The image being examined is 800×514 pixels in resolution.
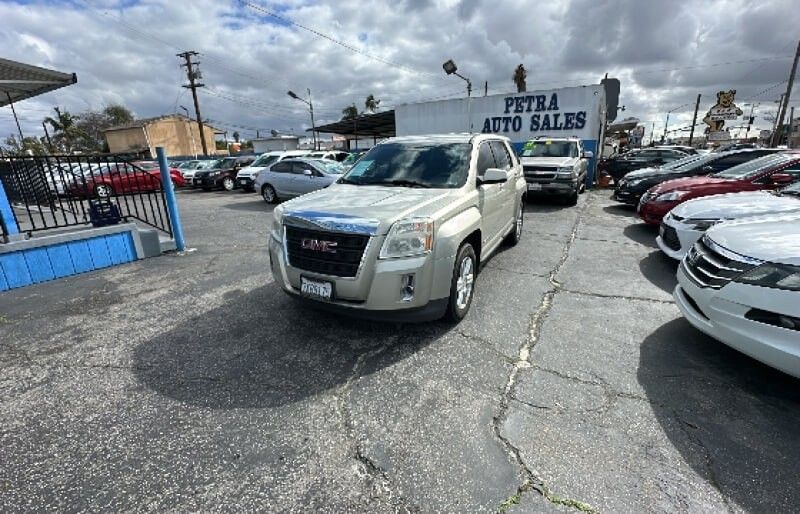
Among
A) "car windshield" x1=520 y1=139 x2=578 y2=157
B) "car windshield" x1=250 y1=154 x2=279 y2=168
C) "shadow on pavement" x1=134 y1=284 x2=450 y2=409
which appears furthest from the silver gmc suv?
"car windshield" x1=250 y1=154 x2=279 y2=168

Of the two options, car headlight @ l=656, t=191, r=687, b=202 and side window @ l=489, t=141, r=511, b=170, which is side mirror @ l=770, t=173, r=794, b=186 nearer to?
car headlight @ l=656, t=191, r=687, b=202

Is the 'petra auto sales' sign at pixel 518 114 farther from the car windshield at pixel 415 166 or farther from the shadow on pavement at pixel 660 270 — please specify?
the car windshield at pixel 415 166

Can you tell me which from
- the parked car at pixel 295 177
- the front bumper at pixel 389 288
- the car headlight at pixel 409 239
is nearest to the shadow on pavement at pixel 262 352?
the front bumper at pixel 389 288

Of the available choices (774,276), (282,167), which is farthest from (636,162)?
(774,276)

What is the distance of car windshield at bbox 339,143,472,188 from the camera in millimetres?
3971

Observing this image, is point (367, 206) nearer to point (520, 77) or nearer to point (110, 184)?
point (110, 184)

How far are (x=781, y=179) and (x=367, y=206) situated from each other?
7.39 m

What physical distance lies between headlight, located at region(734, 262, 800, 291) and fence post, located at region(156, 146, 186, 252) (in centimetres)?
681

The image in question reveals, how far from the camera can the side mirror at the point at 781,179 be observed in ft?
20.4

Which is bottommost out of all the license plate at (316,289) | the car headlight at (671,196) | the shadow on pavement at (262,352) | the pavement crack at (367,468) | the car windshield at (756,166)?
the pavement crack at (367,468)

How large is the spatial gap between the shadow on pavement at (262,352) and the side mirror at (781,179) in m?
6.79

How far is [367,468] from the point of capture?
2082 mm

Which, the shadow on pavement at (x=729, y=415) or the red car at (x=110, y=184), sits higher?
the red car at (x=110, y=184)

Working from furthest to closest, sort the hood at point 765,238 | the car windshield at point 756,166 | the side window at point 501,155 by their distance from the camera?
the car windshield at point 756,166 < the side window at point 501,155 < the hood at point 765,238
